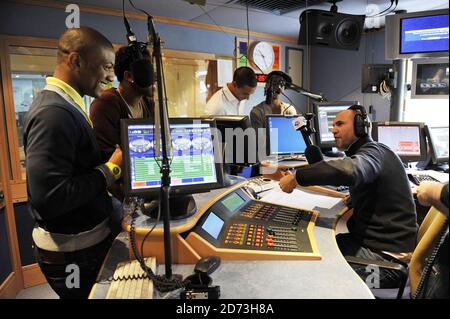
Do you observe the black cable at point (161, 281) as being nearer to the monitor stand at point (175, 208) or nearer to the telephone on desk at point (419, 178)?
the monitor stand at point (175, 208)

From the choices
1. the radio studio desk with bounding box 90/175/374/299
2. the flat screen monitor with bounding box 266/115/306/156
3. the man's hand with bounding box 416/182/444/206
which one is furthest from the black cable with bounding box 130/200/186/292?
the flat screen monitor with bounding box 266/115/306/156

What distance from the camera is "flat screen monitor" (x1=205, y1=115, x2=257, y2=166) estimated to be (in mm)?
1799

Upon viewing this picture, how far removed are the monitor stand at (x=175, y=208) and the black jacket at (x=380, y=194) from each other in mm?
595

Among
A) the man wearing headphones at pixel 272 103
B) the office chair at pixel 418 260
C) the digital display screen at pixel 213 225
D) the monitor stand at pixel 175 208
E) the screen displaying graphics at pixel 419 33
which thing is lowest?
the office chair at pixel 418 260

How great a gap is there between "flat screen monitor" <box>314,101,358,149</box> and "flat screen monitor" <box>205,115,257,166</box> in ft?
2.83

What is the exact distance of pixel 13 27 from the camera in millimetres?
2588

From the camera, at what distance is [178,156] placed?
1.30 m

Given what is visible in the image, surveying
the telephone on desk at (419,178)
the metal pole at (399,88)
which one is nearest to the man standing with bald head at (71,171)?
the telephone on desk at (419,178)

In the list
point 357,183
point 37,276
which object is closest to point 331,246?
point 357,183

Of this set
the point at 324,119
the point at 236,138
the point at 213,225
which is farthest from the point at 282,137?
the point at 213,225

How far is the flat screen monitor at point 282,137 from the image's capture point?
8.54 feet

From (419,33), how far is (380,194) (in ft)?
6.44
